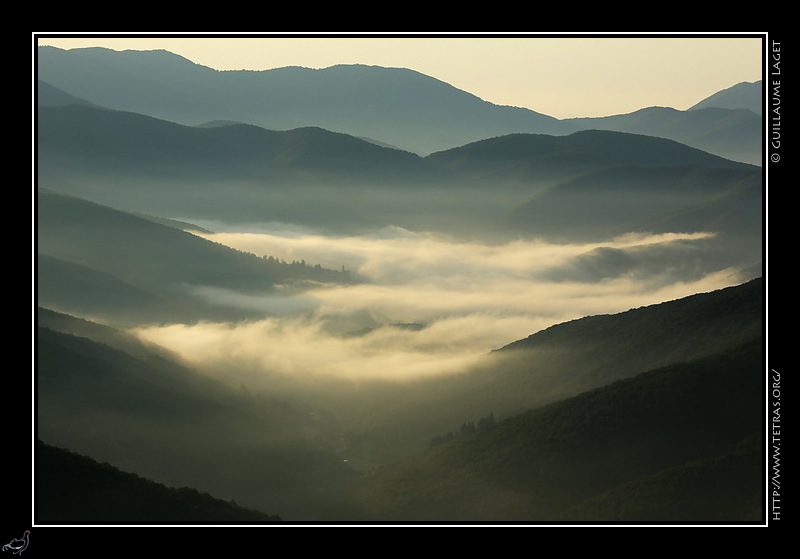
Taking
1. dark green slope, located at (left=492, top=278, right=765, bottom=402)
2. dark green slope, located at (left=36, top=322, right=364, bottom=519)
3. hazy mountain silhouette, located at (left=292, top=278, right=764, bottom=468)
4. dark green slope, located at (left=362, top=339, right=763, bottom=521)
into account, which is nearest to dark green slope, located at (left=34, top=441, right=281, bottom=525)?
dark green slope, located at (left=362, top=339, right=763, bottom=521)

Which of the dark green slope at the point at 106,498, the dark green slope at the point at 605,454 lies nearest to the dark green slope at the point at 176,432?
the dark green slope at the point at 605,454

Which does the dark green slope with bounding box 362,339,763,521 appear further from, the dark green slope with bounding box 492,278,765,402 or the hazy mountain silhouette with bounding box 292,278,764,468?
the dark green slope with bounding box 492,278,765,402

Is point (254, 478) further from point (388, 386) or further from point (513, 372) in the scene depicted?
point (388, 386)

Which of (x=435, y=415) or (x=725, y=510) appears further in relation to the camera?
(x=435, y=415)

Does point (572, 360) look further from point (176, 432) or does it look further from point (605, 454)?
point (176, 432)

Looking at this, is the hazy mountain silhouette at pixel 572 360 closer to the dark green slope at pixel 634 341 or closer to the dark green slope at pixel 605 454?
the dark green slope at pixel 634 341

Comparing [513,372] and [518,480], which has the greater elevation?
[513,372]

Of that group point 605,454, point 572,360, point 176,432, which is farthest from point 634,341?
point 176,432
